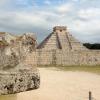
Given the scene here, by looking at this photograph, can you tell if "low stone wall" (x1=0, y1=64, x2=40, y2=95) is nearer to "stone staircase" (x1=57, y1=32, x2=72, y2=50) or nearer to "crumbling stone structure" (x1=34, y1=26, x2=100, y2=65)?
"crumbling stone structure" (x1=34, y1=26, x2=100, y2=65)

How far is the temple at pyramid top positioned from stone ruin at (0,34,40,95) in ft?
126

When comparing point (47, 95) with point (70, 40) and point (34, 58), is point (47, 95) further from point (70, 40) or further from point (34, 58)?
point (70, 40)

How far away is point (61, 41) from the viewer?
4259 cm

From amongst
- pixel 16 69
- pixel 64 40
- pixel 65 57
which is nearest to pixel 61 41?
pixel 64 40

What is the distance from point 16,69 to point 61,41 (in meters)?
40.4

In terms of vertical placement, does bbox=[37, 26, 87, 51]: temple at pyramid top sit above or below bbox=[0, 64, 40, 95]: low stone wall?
above

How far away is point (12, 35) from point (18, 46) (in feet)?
0.44

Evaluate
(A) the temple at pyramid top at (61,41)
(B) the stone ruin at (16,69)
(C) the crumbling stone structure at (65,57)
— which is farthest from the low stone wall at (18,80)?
(A) the temple at pyramid top at (61,41)

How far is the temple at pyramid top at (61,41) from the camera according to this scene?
41.7 meters

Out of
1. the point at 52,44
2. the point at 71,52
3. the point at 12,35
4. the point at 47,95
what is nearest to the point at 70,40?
the point at 52,44

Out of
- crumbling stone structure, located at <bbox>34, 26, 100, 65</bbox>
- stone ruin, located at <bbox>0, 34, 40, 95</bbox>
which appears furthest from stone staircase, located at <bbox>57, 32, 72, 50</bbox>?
stone ruin, located at <bbox>0, 34, 40, 95</bbox>

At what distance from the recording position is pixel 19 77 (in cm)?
219

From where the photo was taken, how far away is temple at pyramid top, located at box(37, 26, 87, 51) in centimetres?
4172

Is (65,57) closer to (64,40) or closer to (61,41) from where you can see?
(61,41)
